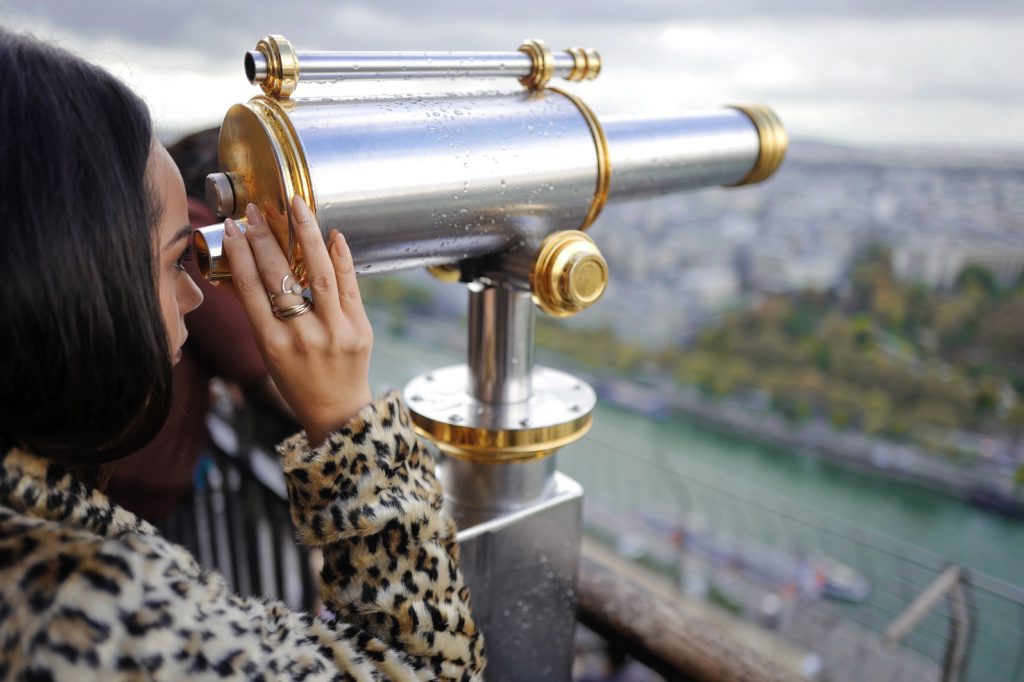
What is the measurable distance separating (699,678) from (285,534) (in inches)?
35.3

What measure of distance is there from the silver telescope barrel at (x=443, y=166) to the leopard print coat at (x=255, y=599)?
160mm

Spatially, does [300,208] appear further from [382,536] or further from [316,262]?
[382,536]

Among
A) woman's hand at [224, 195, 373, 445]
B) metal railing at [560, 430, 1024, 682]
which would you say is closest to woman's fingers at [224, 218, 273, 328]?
woman's hand at [224, 195, 373, 445]

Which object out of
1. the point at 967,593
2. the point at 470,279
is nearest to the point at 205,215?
the point at 470,279

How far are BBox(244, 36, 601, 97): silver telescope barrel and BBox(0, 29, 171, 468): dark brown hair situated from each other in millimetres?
93

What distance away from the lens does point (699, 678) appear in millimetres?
750

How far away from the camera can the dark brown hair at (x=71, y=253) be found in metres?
0.42

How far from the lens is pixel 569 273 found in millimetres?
561

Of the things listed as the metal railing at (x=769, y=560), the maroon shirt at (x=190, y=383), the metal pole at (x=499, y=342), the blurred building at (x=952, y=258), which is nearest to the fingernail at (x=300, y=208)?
the metal pole at (x=499, y=342)

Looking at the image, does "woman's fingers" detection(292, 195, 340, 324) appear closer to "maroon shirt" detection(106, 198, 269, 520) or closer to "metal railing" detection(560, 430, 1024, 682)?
"maroon shirt" detection(106, 198, 269, 520)

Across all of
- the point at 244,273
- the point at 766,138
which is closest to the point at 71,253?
the point at 244,273

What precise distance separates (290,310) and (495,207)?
171mm

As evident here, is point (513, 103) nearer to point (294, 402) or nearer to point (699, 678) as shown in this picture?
point (294, 402)

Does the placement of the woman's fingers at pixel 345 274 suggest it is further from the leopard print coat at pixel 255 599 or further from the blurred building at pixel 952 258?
the blurred building at pixel 952 258
